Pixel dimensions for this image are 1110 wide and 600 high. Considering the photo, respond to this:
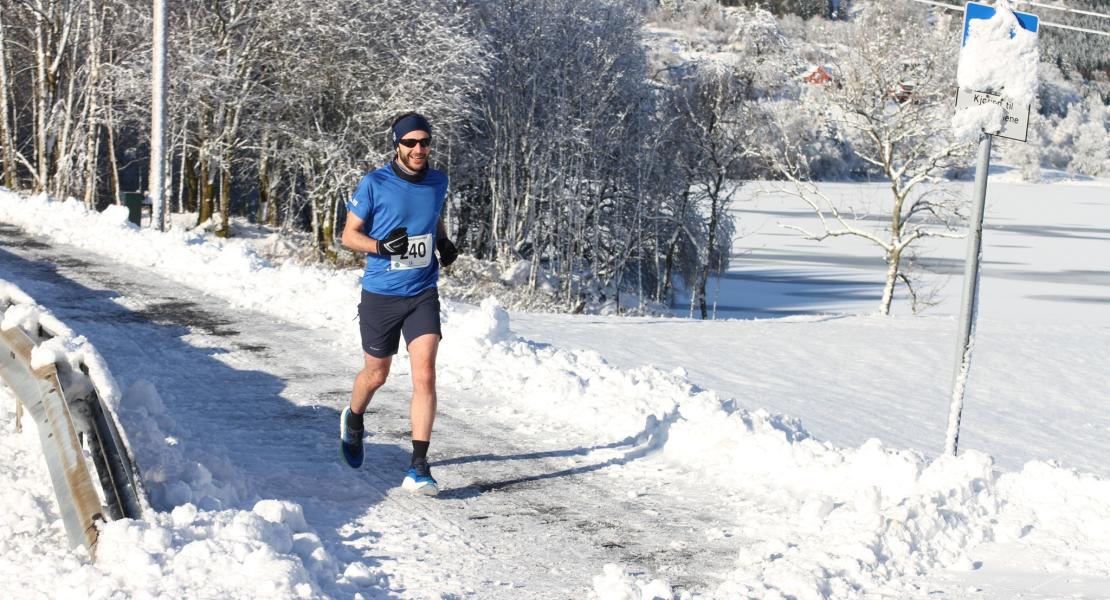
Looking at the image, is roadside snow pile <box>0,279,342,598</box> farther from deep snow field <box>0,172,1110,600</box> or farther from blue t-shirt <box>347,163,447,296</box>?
blue t-shirt <box>347,163,447,296</box>

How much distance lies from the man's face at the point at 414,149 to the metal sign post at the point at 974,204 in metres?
3.38

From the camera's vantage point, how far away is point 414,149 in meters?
6.02

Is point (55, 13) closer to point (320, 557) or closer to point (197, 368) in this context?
point (197, 368)

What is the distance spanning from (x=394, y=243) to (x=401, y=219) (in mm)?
167

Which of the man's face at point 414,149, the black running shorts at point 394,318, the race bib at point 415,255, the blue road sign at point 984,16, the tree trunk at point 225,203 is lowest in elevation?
the tree trunk at point 225,203

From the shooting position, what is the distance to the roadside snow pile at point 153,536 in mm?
4418

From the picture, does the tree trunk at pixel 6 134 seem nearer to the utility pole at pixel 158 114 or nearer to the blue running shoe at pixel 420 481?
the utility pole at pixel 158 114

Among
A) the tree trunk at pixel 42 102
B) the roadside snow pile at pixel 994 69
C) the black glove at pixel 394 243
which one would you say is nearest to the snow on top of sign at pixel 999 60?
the roadside snow pile at pixel 994 69

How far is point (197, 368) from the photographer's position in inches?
368

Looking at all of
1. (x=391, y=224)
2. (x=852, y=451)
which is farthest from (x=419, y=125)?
(x=852, y=451)

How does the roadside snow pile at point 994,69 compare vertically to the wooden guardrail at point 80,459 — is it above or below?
above

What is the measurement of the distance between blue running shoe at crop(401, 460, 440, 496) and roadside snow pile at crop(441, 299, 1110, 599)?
1.55 metres

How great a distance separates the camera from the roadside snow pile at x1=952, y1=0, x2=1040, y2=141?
728 centimetres

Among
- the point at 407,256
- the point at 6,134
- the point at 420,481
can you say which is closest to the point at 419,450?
the point at 420,481
